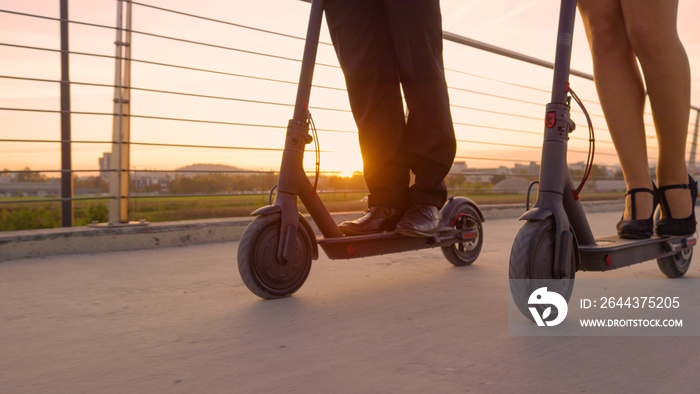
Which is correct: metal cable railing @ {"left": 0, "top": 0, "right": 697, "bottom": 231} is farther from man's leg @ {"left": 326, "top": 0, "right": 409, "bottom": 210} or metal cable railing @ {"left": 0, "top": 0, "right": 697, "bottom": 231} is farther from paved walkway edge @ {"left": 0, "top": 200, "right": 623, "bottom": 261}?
man's leg @ {"left": 326, "top": 0, "right": 409, "bottom": 210}

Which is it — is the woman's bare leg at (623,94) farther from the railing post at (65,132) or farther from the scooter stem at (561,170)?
the railing post at (65,132)

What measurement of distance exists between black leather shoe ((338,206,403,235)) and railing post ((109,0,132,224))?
123 centimetres

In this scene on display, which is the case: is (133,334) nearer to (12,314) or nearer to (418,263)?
(12,314)

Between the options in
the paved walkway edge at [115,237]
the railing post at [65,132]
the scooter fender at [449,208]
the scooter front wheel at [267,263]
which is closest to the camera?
the scooter front wheel at [267,263]

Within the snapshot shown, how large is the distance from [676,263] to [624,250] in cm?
48

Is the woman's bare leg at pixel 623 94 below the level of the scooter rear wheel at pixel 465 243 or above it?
above

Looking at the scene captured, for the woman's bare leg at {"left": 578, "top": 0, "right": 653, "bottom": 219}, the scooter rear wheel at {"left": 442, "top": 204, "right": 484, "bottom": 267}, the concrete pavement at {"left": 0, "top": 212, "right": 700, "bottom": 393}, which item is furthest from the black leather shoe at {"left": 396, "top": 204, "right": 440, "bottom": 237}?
Result: the woman's bare leg at {"left": 578, "top": 0, "right": 653, "bottom": 219}

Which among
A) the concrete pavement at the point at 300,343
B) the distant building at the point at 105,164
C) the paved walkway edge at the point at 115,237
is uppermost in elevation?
the distant building at the point at 105,164

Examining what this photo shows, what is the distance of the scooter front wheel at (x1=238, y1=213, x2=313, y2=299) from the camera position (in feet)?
4.63

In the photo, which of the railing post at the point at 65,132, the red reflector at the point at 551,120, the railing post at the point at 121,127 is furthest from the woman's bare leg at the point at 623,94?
the railing post at the point at 65,132

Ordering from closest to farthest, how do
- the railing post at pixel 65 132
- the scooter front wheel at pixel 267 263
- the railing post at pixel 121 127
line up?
the scooter front wheel at pixel 267 263 < the railing post at pixel 121 127 < the railing post at pixel 65 132

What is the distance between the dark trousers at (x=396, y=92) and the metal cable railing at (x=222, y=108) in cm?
49

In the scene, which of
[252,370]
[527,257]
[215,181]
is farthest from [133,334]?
[215,181]

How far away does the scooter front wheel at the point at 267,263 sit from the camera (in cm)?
141
